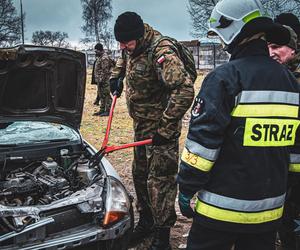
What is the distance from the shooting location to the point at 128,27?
3.62 m

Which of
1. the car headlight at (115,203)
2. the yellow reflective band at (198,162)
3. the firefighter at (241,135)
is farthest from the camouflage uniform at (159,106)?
the yellow reflective band at (198,162)

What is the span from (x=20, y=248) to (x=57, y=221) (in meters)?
0.31

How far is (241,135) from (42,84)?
7.99 feet

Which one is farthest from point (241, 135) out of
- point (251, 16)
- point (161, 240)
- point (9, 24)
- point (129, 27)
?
point (9, 24)

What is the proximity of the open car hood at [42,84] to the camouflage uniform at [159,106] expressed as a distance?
1.89 feet

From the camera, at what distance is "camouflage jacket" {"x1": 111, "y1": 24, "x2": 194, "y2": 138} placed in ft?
11.4

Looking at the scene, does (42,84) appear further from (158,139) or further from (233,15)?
(233,15)

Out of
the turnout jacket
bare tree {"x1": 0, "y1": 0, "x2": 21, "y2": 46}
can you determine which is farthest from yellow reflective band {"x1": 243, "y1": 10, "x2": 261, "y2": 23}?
bare tree {"x1": 0, "y1": 0, "x2": 21, "y2": 46}

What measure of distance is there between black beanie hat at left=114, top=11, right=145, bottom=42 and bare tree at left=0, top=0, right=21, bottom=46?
3589 centimetres

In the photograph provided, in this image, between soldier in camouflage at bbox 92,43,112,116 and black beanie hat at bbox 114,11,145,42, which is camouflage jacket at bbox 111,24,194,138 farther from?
soldier in camouflage at bbox 92,43,112,116

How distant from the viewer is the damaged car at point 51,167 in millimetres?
2873

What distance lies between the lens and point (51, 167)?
366cm

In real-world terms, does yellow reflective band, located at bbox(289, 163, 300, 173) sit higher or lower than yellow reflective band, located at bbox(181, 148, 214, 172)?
lower

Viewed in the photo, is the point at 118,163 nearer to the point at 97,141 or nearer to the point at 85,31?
the point at 97,141
